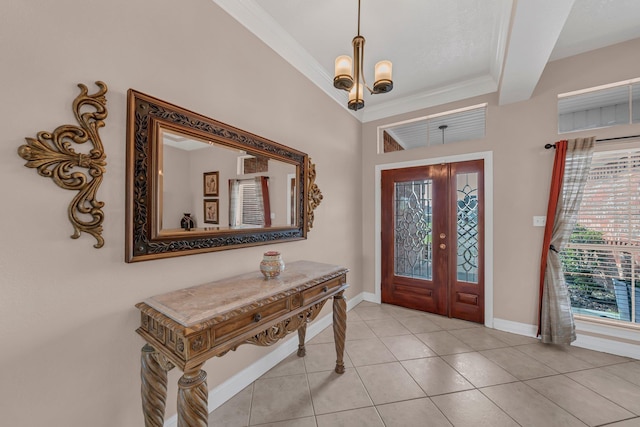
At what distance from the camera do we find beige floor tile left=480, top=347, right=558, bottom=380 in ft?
6.68

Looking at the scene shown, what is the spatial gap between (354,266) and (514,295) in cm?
195

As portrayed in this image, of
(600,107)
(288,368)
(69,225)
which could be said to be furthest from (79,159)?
(600,107)

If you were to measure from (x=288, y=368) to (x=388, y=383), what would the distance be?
87cm

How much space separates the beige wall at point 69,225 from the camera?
0.95m

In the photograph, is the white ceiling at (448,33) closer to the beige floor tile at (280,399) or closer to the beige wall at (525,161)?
the beige wall at (525,161)

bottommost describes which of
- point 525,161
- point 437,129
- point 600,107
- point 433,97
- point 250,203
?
point 250,203

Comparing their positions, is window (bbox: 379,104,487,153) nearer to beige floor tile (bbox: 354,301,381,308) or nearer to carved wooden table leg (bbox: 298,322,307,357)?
beige floor tile (bbox: 354,301,381,308)

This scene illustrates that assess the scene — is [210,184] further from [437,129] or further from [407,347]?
[437,129]

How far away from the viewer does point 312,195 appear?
2633 millimetres

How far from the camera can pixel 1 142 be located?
3.01 ft

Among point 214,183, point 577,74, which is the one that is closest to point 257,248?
point 214,183

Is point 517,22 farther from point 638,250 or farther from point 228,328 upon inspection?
point 228,328

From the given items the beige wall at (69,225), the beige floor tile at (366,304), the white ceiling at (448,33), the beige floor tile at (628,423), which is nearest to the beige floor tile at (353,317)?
the beige floor tile at (366,304)

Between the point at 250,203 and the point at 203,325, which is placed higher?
the point at 250,203
